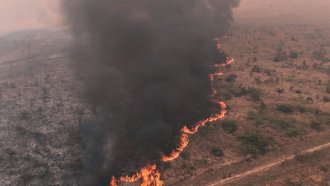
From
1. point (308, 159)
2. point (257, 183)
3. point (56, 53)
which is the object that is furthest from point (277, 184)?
point (56, 53)

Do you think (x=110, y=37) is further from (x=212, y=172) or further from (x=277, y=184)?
(x=277, y=184)

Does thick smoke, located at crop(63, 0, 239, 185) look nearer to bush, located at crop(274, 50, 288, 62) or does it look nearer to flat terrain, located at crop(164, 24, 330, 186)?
flat terrain, located at crop(164, 24, 330, 186)

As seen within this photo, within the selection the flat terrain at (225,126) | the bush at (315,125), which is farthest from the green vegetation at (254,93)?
the bush at (315,125)

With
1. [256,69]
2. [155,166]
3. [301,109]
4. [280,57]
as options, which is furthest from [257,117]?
[280,57]

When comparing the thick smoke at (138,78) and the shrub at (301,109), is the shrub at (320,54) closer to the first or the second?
the thick smoke at (138,78)

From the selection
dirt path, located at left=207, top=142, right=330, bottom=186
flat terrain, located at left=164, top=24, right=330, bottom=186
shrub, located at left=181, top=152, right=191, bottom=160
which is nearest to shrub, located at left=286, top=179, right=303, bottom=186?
flat terrain, located at left=164, top=24, right=330, bottom=186

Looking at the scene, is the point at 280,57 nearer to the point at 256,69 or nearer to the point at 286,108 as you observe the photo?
the point at 256,69
